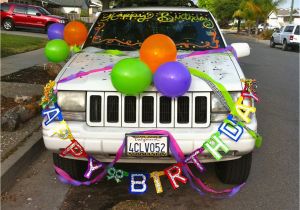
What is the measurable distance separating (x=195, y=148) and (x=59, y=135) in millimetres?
1217

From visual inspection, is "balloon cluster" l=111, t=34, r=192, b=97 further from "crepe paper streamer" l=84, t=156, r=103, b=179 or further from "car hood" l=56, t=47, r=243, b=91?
"crepe paper streamer" l=84, t=156, r=103, b=179

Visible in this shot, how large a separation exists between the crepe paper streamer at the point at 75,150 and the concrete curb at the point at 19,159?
2.94 feet

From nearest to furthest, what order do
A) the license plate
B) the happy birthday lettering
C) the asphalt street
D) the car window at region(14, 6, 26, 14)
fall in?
the license plate
the asphalt street
the happy birthday lettering
the car window at region(14, 6, 26, 14)

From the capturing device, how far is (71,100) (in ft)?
13.2

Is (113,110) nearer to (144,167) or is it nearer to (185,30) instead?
(144,167)

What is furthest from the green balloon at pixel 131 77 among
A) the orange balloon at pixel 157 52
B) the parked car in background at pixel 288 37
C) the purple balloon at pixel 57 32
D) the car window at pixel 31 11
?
the car window at pixel 31 11

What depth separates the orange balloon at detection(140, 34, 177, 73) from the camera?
13.5ft

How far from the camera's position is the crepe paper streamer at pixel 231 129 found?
387 centimetres

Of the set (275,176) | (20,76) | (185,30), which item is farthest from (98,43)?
(20,76)

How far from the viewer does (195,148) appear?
3838 millimetres

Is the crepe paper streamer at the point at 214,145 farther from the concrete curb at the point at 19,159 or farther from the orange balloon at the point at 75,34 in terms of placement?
the orange balloon at the point at 75,34

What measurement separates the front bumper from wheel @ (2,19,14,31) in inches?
1038

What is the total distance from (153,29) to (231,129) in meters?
2.21

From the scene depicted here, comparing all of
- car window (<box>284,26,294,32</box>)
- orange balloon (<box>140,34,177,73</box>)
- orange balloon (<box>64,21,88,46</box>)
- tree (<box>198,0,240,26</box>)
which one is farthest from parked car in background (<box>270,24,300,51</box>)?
tree (<box>198,0,240,26</box>)
